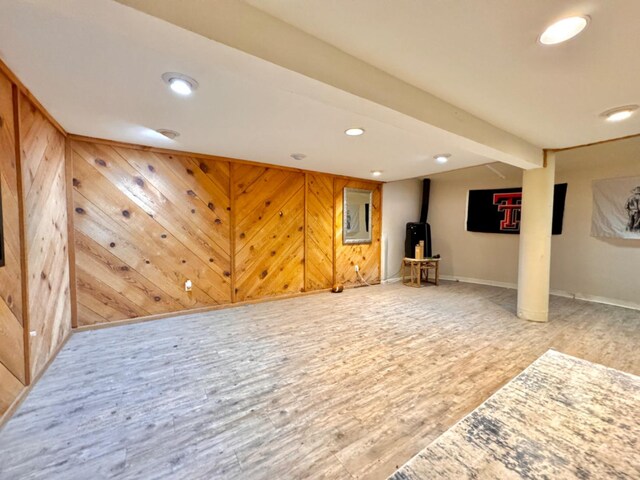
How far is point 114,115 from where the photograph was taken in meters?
2.30

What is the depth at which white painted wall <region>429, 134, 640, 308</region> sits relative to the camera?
3967mm

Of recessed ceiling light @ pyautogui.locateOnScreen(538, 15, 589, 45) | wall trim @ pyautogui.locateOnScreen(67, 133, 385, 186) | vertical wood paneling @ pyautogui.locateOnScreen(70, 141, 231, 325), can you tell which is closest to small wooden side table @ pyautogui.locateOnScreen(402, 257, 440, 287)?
wall trim @ pyautogui.locateOnScreen(67, 133, 385, 186)

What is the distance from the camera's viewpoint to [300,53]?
1315 mm

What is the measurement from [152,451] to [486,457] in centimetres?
155

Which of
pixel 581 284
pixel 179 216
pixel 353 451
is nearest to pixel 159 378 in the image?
pixel 353 451

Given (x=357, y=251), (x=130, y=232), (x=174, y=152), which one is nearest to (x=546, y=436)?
(x=130, y=232)

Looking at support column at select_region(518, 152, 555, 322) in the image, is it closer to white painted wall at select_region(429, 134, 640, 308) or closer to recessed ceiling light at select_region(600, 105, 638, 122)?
recessed ceiling light at select_region(600, 105, 638, 122)

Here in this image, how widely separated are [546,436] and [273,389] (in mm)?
1556

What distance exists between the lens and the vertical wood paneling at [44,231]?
1.98 m

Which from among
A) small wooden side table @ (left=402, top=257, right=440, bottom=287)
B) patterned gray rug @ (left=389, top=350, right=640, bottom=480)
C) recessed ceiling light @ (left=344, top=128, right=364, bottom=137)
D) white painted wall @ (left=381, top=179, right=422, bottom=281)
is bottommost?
small wooden side table @ (left=402, top=257, right=440, bottom=287)

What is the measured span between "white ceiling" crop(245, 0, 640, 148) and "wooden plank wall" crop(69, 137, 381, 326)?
2.75 m

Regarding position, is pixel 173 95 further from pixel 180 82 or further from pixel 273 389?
pixel 273 389

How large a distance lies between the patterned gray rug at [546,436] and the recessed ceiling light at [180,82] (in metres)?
2.19

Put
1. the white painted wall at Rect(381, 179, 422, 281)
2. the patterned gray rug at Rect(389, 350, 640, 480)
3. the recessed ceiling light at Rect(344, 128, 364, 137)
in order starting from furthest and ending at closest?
the white painted wall at Rect(381, 179, 422, 281) → the recessed ceiling light at Rect(344, 128, 364, 137) → the patterned gray rug at Rect(389, 350, 640, 480)
